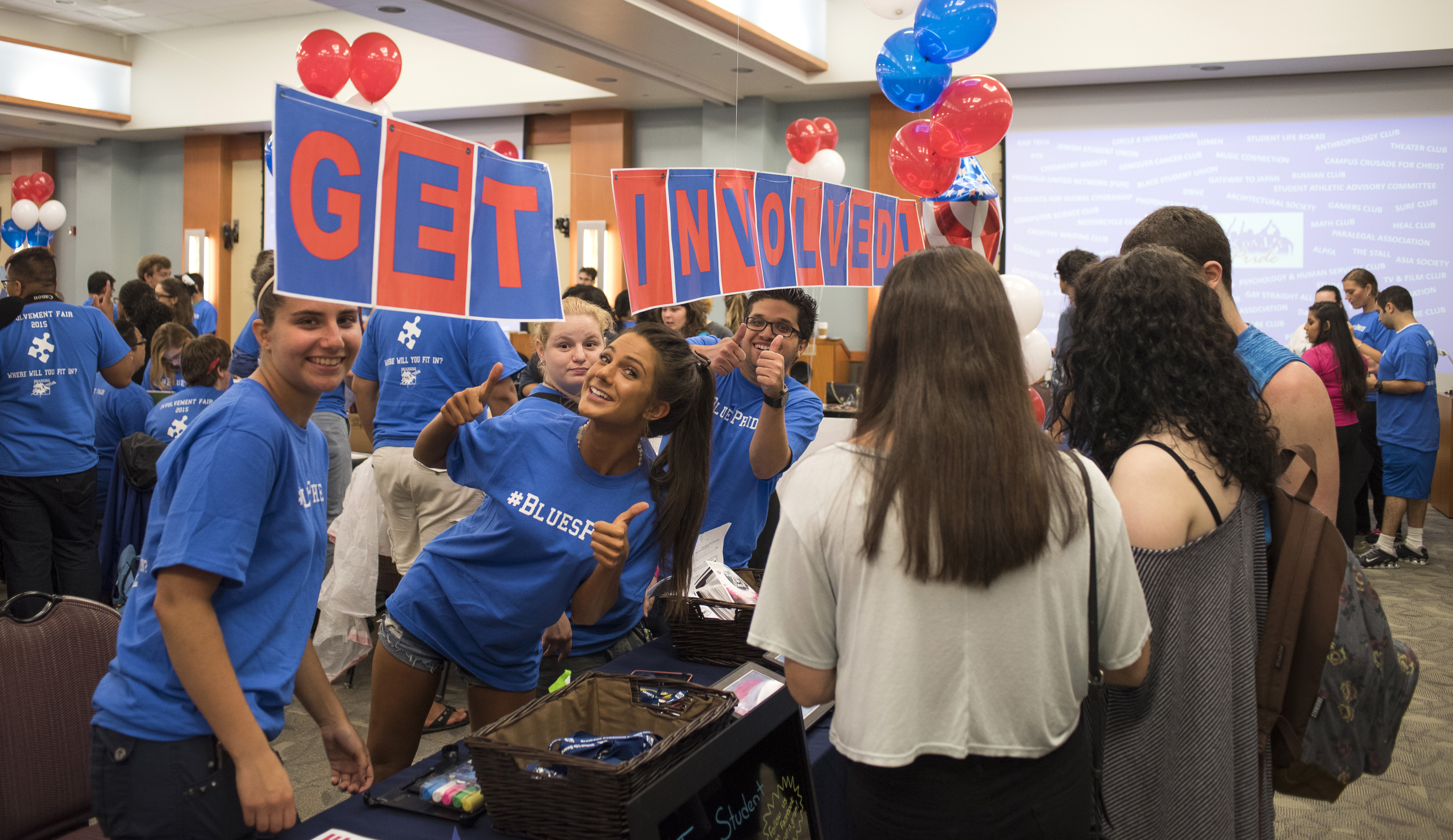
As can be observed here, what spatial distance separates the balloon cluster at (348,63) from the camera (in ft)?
17.0

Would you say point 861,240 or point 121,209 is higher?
point 121,209

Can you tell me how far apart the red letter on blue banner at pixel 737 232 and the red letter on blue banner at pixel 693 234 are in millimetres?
25

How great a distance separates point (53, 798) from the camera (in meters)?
1.53

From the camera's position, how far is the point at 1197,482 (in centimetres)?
142

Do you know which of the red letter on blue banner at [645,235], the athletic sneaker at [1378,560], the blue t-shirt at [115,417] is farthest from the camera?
the athletic sneaker at [1378,560]

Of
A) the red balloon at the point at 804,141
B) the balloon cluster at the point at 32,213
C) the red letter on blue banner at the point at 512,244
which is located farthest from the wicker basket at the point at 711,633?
the balloon cluster at the point at 32,213

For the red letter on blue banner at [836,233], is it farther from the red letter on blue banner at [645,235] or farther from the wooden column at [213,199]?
the wooden column at [213,199]

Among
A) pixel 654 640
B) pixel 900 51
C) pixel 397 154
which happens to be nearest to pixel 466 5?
pixel 900 51

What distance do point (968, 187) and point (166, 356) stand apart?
4267mm

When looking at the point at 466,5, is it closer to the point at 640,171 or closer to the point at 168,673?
the point at 640,171

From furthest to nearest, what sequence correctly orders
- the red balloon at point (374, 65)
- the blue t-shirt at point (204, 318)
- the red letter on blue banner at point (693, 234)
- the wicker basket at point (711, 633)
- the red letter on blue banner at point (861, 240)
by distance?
the blue t-shirt at point (204, 318) → the red balloon at point (374, 65) → the red letter on blue banner at point (861, 240) → the red letter on blue banner at point (693, 234) → the wicker basket at point (711, 633)

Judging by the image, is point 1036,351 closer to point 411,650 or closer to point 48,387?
point 411,650

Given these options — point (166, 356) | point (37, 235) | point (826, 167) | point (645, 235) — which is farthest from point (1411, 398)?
point (37, 235)

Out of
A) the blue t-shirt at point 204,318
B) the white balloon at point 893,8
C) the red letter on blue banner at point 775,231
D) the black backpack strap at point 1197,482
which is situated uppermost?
the white balloon at point 893,8
